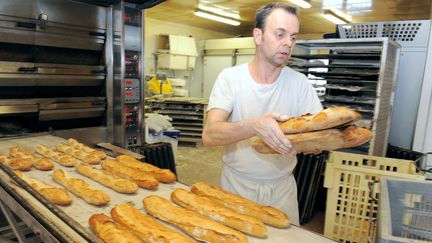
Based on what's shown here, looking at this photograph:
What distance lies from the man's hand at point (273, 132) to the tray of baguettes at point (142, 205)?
277mm

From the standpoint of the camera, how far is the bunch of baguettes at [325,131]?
3.27ft

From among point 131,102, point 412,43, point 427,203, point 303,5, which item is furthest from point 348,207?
point 303,5

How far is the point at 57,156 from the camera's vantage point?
1804 millimetres

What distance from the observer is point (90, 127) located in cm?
256

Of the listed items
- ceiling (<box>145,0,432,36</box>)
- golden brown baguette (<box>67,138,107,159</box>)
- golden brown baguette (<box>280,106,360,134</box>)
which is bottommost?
golden brown baguette (<box>67,138,107,159</box>)

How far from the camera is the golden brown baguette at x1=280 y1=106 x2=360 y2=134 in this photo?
0.97 metres

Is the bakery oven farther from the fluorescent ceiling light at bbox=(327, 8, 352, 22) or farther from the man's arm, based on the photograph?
the fluorescent ceiling light at bbox=(327, 8, 352, 22)

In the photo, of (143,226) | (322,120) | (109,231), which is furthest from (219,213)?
(322,120)

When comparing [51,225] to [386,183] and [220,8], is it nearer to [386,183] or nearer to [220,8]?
[386,183]

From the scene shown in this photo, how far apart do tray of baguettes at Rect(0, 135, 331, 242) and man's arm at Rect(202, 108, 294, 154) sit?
0.24 meters

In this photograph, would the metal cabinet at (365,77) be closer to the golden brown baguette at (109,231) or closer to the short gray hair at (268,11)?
the short gray hair at (268,11)

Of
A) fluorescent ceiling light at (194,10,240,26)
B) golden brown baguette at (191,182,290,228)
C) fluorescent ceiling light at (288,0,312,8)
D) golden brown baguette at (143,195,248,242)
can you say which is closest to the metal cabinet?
golden brown baguette at (191,182,290,228)

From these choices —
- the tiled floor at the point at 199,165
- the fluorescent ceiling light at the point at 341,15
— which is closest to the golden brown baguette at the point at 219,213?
the tiled floor at the point at 199,165

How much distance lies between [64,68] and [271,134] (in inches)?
72.7
